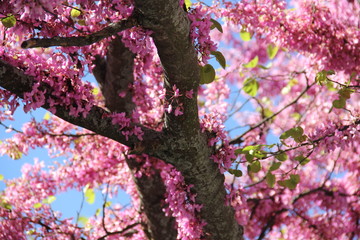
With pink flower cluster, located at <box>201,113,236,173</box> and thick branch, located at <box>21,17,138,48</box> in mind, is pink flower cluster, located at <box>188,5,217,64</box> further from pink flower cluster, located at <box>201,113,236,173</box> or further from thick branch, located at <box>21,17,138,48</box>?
pink flower cluster, located at <box>201,113,236,173</box>

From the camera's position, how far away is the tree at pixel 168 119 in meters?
2.51

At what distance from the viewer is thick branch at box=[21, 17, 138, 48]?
76.5 inches

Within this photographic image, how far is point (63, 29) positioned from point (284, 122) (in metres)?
5.55

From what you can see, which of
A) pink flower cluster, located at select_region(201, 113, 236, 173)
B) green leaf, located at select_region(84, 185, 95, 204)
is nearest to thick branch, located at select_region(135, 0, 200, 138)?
pink flower cluster, located at select_region(201, 113, 236, 173)

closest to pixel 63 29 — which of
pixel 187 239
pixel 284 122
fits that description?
pixel 187 239

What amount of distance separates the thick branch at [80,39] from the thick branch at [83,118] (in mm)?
540

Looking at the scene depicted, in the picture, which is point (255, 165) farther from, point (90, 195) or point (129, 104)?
point (90, 195)

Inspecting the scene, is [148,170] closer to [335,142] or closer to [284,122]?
[335,142]

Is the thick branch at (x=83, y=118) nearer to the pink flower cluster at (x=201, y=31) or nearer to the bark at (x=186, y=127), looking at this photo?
the bark at (x=186, y=127)

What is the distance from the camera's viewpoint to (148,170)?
4.34 metres

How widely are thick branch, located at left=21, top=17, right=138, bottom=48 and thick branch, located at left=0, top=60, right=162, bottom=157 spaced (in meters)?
0.54

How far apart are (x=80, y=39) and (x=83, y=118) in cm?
72

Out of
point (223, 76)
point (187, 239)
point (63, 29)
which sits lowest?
point (187, 239)

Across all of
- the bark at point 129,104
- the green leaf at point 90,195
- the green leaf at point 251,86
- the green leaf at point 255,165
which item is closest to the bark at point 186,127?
the green leaf at point 255,165
